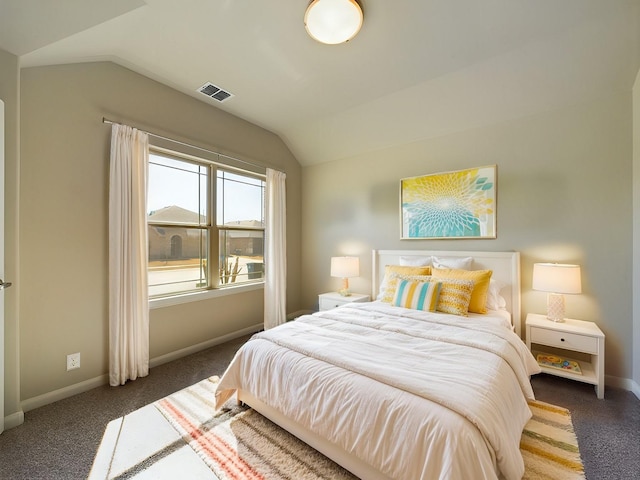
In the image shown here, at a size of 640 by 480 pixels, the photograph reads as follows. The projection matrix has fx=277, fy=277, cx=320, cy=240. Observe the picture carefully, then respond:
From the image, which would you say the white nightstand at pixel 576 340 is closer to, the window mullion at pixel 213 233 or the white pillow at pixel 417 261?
the white pillow at pixel 417 261

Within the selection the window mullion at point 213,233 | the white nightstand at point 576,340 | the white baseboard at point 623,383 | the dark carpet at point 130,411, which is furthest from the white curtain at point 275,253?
the white baseboard at point 623,383

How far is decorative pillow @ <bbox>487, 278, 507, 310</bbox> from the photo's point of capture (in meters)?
2.65

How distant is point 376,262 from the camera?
3.65m

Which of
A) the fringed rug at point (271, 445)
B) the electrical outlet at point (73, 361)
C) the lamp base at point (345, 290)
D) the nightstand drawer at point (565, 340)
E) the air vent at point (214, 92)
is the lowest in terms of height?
the fringed rug at point (271, 445)

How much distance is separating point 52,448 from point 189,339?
140cm

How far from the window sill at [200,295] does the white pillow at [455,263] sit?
90.7 inches

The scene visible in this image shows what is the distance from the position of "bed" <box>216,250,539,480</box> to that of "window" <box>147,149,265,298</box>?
1559 millimetres

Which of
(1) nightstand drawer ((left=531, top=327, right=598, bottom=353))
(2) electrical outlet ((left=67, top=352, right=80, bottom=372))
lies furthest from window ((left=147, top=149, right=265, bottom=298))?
(1) nightstand drawer ((left=531, top=327, right=598, bottom=353))

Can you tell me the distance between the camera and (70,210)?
7.33 ft

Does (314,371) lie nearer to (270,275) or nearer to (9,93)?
(270,275)

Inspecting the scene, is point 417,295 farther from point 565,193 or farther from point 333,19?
point 333,19

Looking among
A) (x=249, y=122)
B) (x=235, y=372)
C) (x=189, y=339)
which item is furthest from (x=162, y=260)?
(x=249, y=122)

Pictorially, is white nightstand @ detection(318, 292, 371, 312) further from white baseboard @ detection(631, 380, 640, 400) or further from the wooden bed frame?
white baseboard @ detection(631, 380, 640, 400)

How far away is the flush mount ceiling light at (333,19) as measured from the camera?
71.6 inches
